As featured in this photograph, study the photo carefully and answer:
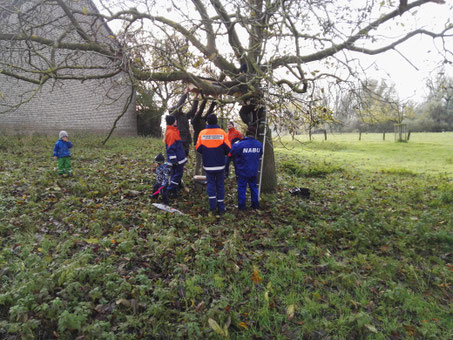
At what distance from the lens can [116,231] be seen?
5.23 meters

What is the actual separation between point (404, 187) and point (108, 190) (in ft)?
32.0

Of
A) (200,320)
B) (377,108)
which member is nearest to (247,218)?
(200,320)

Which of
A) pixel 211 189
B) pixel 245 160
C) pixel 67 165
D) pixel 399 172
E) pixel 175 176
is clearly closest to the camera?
pixel 211 189

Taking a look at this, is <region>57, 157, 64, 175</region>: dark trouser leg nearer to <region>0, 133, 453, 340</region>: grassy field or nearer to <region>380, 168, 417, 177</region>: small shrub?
<region>0, 133, 453, 340</region>: grassy field

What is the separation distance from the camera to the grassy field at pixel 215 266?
10.2 feet

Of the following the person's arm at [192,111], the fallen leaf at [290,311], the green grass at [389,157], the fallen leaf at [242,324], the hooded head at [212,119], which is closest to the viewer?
the fallen leaf at [242,324]

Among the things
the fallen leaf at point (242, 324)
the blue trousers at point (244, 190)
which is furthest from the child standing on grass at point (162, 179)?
the fallen leaf at point (242, 324)

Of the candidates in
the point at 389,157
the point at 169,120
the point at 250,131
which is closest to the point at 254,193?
the point at 250,131

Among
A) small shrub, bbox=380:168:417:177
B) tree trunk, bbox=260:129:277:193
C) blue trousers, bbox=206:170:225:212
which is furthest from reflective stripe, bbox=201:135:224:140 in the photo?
small shrub, bbox=380:168:417:177

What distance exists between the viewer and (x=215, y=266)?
13.8ft

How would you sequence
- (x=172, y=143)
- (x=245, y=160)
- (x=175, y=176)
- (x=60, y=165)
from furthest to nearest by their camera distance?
1. (x=60, y=165)
2. (x=175, y=176)
3. (x=172, y=143)
4. (x=245, y=160)

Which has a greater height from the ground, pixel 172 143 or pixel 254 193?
pixel 172 143

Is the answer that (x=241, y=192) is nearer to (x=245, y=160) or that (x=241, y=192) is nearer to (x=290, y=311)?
(x=245, y=160)

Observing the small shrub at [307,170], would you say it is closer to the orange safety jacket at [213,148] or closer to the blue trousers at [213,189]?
the blue trousers at [213,189]
